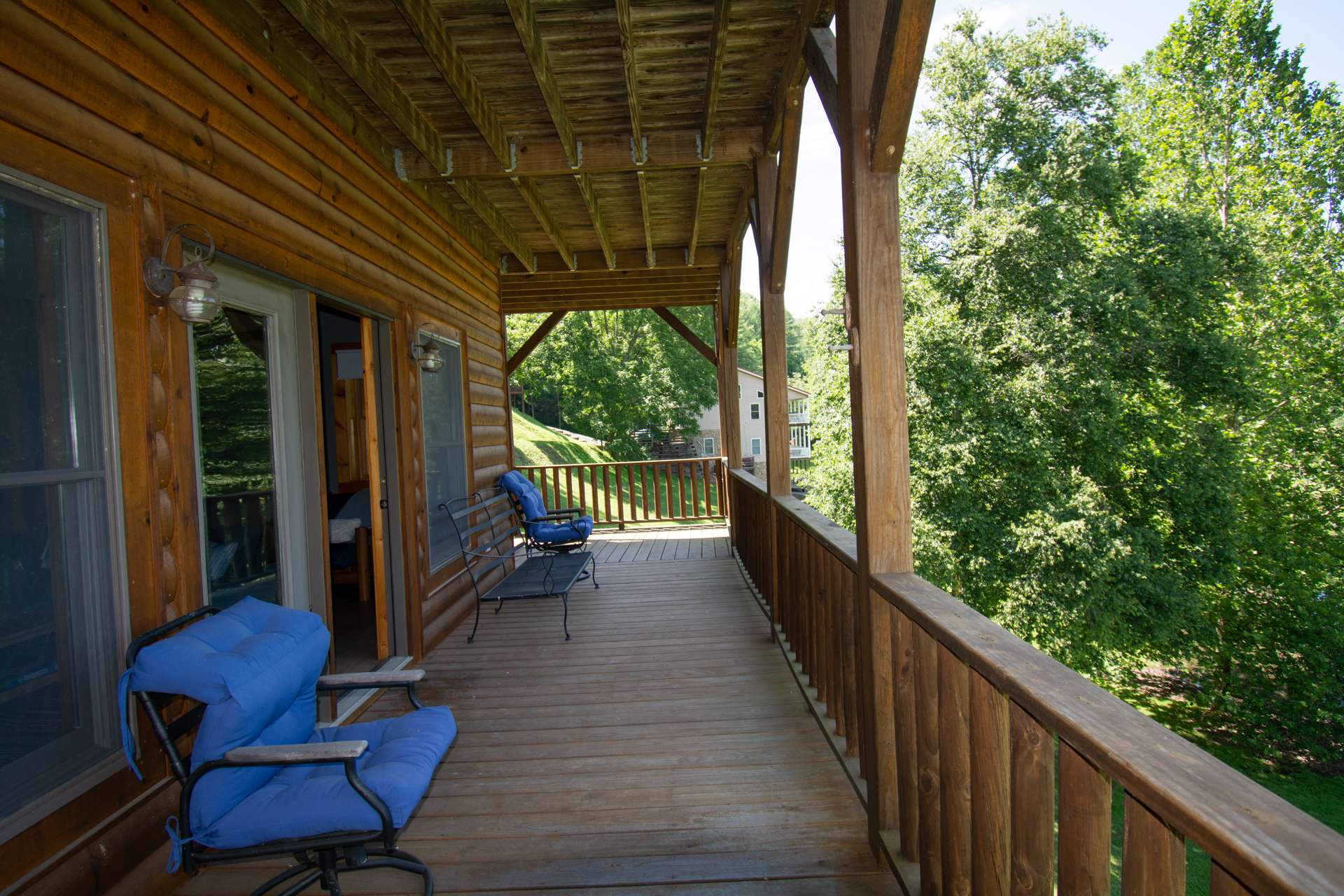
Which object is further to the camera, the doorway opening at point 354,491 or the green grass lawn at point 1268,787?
the green grass lawn at point 1268,787

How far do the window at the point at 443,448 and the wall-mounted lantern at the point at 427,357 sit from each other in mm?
98

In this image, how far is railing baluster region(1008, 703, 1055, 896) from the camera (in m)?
1.22

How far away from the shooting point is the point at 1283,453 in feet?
42.4

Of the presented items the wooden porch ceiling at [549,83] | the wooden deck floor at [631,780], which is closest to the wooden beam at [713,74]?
the wooden porch ceiling at [549,83]

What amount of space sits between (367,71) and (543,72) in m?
0.74

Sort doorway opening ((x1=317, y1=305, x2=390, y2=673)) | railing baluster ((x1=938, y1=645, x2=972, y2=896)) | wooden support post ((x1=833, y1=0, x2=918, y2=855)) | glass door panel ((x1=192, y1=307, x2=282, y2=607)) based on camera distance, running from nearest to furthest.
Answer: railing baluster ((x1=938, y1=645, x2=972, y2=896))
wooden support post ((x1=833, y1=0, x2=918, y2=855))
glass door panel ((x1=192, y1=307, x2=282, y2=607))
doorway opening ((x1=317, y1=305, x2=390, y2=673))

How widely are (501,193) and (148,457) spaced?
3.67 m

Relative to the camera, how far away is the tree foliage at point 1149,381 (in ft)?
38.3

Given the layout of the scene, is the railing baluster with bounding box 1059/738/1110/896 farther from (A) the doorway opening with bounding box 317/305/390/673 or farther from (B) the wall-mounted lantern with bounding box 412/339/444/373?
(B) the wall-mounted lantern with bounding box 412/339/444/373

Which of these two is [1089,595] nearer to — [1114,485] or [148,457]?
[1114,485]

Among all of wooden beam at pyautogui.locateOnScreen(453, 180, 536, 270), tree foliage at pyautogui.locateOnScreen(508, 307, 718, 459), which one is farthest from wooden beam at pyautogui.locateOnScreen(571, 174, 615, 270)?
tree foliage at pyautogui.locateOnScreen(508, 307, 718, 459)

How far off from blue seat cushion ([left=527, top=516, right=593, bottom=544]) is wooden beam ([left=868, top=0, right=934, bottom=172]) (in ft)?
14.8

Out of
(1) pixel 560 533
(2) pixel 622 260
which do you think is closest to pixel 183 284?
(1) pixel 560 533

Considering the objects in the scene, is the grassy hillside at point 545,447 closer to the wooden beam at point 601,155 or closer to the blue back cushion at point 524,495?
the blue back cushion at point 524,495
